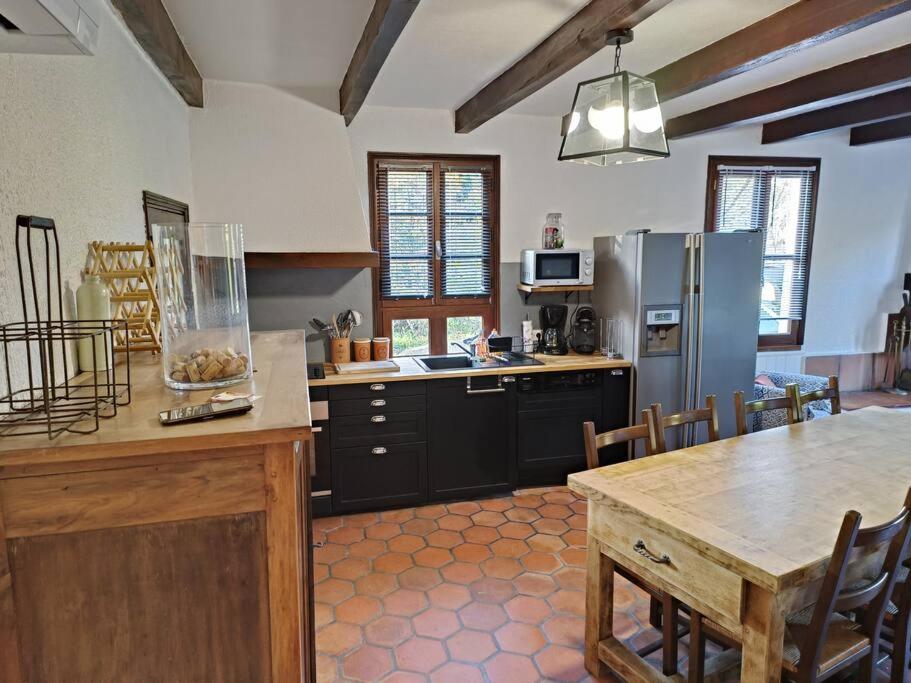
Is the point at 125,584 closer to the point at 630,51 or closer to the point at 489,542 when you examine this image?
the point at 489,542

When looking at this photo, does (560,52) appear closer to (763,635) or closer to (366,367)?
(366,367)

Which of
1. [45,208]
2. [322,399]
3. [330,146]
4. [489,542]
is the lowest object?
[489,542]

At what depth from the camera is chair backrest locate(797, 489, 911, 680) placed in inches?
57.0

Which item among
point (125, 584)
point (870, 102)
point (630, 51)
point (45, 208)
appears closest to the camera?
point (125, 584)

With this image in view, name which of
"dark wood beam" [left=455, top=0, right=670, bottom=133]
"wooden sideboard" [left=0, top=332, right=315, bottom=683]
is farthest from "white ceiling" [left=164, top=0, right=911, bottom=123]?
"wooden sideboard" [left=0, top=332, right=315, bottom=683]

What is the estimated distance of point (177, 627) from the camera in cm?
115

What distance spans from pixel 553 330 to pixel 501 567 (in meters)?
1.88

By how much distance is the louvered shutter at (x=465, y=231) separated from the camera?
4230 mm

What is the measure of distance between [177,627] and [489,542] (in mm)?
2273

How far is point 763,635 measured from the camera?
152 centimetres

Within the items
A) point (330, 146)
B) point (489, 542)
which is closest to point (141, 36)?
point (330, 146)

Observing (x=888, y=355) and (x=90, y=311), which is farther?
(x=888, y=355)

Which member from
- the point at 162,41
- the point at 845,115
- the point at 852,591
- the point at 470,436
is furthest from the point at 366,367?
the point at 845,115

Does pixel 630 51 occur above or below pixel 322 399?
above
